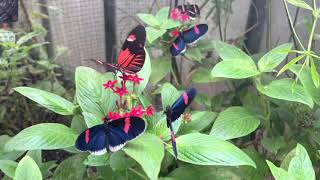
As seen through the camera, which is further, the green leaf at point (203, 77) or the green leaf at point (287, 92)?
the green leaf at point (203, 77)

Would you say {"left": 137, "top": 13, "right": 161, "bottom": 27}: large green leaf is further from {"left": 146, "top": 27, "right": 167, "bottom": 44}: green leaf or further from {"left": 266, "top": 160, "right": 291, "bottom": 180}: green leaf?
{"left": 266, "top": 160, "right": 291, "bottom": 180}: green leaf

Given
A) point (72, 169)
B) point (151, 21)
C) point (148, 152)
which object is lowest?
point (72, 169)

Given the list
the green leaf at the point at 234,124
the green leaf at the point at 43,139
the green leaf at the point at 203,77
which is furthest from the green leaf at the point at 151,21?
the green leaf at the point at 43,139

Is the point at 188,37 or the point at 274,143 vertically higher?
the point at 188,37

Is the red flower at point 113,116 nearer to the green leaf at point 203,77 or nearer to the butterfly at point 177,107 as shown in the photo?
the butterfly at point 177,107

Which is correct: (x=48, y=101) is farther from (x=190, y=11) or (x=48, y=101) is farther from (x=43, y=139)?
(x=190, y=11)

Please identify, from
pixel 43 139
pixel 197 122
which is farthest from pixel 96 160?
pixel 197 122
